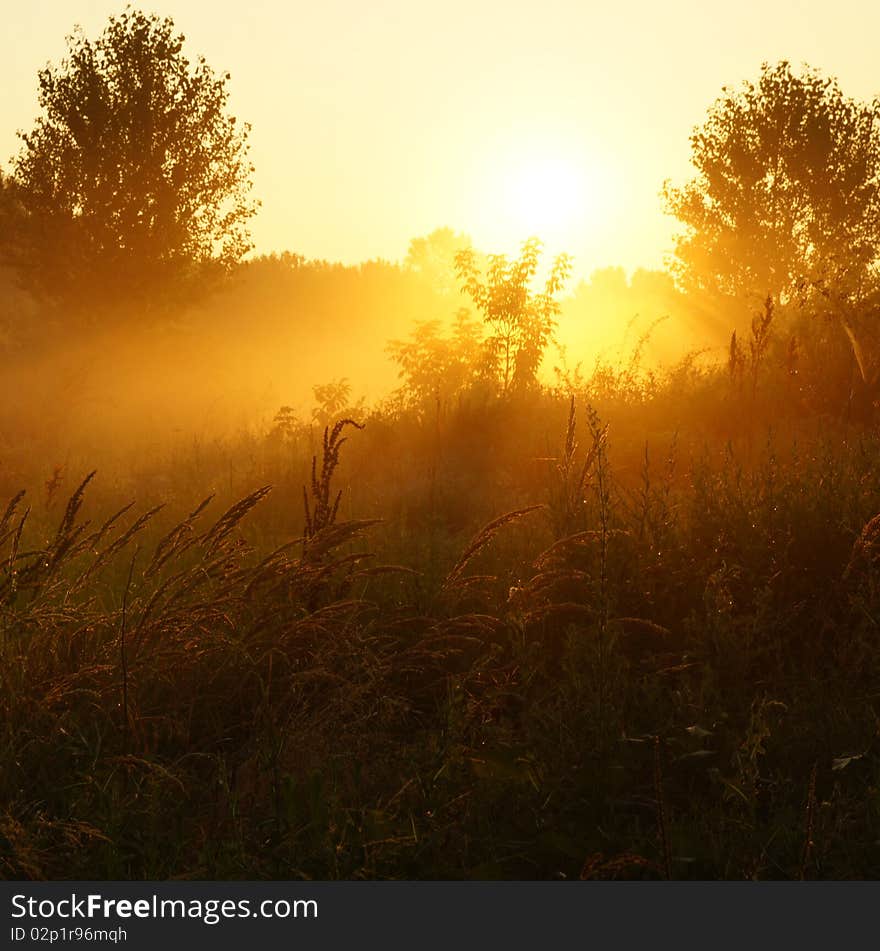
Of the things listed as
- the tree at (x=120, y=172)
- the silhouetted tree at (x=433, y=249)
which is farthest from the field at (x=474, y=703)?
the silhouetted tree at (x=433, y=249)

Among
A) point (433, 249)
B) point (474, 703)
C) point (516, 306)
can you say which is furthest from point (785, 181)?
point (433, 249)

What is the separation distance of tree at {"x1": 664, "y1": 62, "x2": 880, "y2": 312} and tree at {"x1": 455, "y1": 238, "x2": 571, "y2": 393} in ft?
42.7

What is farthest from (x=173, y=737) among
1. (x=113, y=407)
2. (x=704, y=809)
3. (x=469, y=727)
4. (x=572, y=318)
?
(x=572, y=318)

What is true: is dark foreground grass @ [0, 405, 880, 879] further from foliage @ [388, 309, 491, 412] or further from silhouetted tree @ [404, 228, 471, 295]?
silhouetted tree @ [404, 228, 471, 295]

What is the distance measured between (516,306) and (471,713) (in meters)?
12.5

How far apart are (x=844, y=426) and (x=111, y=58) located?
759 inches

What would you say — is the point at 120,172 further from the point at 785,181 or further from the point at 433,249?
the point at 433,249

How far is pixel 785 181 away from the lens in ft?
89.8

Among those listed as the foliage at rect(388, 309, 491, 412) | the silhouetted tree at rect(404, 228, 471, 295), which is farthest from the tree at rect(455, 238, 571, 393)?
the silhouetted tree at rect(404, 228, 471, 295)

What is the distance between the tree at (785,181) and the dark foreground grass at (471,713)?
2366 centimetres

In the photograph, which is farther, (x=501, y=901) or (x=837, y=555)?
(x=837, y=555)

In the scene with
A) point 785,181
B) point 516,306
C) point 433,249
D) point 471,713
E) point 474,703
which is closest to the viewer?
point 471,713

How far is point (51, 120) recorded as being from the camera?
2194cm

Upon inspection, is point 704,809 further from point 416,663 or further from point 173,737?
point 173,737
